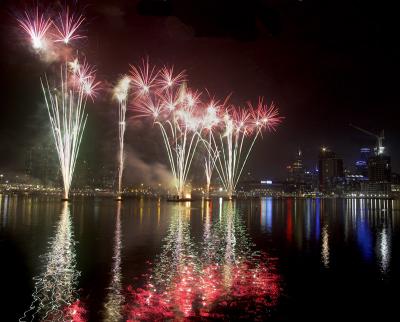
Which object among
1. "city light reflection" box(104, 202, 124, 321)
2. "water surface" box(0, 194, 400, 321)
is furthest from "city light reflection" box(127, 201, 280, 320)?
"city light reflection" box(104, 202, 124, 321)

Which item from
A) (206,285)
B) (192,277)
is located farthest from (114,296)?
(192,277)

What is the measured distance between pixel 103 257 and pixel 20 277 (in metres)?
3.61

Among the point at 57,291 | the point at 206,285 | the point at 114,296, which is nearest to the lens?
the point at 114,296

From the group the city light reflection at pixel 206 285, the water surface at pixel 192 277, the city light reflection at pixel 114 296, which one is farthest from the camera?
the water surface at pixel 192 277

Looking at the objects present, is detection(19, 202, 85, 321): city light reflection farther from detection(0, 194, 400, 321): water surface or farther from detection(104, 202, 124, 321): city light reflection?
detection(104, 202, 124, 321): city light reflection

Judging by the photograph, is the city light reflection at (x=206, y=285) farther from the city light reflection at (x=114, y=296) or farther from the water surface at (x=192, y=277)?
the city light reflection at (x=114, y=296)

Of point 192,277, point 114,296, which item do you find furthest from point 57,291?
point 192,277

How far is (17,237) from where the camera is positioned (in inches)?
780

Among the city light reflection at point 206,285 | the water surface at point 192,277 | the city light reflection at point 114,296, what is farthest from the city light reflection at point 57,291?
the city light reflection at point 206,285

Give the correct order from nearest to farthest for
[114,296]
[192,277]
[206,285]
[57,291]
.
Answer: [114,296]
[57,291]
[206,285]
[192,277]

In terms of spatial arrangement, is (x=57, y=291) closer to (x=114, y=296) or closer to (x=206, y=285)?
(x=114, y=296)

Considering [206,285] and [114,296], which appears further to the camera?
[206,285]

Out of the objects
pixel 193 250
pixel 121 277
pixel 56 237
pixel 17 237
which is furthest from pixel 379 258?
pixel 17 237

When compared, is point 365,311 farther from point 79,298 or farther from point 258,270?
point 79,298
